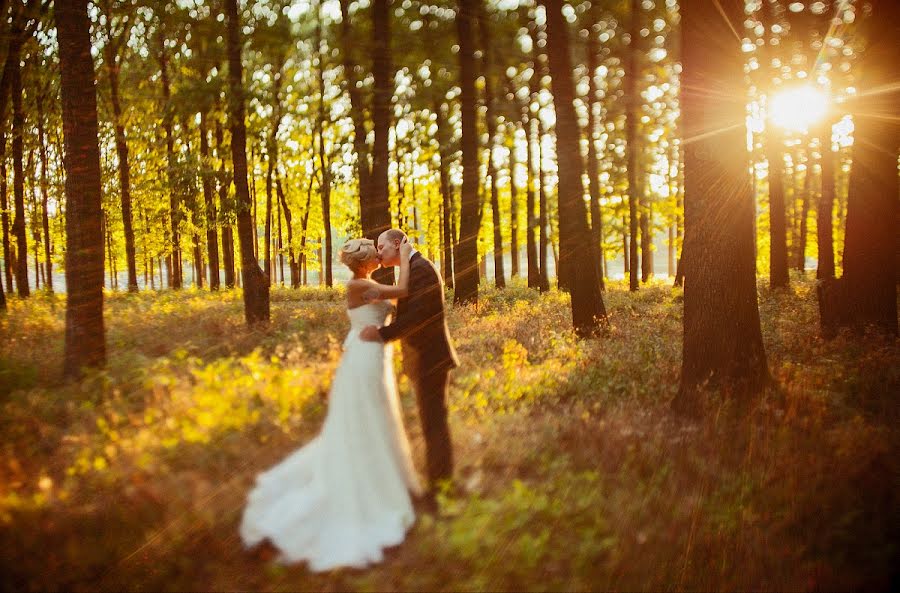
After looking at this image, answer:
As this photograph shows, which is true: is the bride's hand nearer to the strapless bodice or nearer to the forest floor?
the strapless bodice

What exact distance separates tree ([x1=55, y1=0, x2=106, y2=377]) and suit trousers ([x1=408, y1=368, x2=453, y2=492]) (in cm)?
546

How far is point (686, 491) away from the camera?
18.3 feet

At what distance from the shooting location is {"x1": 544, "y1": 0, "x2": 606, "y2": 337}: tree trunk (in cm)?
1251

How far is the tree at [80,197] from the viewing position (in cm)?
863

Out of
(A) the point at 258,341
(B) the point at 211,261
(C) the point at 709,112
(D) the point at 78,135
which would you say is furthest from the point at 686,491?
(B) the point at 211,261

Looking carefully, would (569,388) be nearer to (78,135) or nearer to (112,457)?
(112,457)

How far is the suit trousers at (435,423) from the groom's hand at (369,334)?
2.01ft

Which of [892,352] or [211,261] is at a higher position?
[211,261]

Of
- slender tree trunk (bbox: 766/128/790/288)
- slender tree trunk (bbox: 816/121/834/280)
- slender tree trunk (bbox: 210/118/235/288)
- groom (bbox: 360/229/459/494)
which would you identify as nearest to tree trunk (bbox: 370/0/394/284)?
slender tree trunk (bbox: 210/118/235/288)

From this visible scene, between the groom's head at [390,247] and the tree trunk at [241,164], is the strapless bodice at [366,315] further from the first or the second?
the tree trunk at [241,164]

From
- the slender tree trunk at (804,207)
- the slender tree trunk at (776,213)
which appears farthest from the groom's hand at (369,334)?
the slender tree trunk at (804,207)

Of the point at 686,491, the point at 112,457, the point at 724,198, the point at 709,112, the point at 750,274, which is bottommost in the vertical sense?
the point at 686,491

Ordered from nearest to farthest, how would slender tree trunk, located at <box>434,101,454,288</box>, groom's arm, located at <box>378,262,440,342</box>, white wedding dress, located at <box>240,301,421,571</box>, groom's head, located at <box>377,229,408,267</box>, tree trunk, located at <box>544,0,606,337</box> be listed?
white wedding dress, located at <box>240,301,421,571</box>, groom's arm, located at <box>378,262,440,342</box>, groom's head, located at <box>377,229,408,267</box>, tree trunk, located at <box>544,0,606,337</box>, slender tree trunk, located at <box>434,101,454,288</box>

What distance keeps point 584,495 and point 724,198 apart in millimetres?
4541
